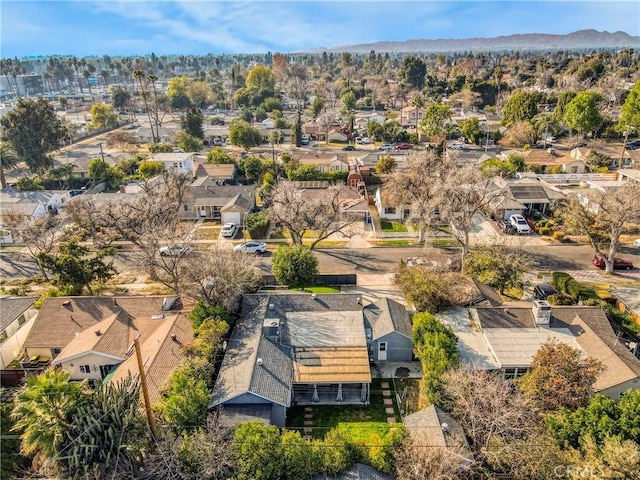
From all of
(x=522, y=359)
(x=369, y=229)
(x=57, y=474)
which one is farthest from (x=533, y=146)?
(x=57, y=474)

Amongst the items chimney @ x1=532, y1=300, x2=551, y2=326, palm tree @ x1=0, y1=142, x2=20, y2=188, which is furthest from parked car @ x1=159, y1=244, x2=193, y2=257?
palm tree @ x1=0, y1=142, x2=20, y2=188

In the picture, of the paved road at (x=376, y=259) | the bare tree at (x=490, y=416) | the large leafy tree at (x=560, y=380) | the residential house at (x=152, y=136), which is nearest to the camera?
the bare tree at (x=490, y=416)

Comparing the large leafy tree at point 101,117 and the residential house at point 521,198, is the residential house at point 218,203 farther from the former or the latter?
the large leafy tree at point 101,117

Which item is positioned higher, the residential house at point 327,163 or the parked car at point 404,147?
the parked car at point 404,147

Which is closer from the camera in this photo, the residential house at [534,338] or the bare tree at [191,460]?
the bare tree at [191,460]

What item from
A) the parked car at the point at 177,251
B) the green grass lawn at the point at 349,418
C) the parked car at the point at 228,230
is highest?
the parked car at the point at 177,251

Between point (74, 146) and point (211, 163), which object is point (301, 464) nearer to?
point (211, 163)

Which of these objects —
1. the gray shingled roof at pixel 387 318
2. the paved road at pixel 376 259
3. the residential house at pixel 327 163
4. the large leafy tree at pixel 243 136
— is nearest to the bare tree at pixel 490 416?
the gray shingled roof at pixel 387 318

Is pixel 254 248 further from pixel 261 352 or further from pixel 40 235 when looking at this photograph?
pixel 261 352
